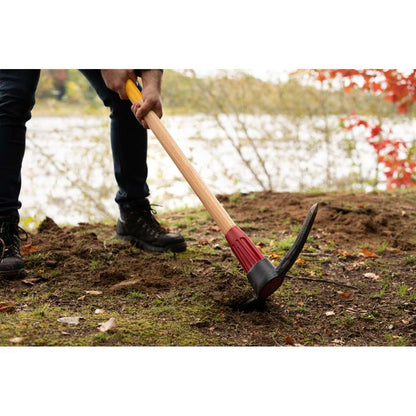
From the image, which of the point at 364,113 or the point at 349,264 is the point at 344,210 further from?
the point at 364,113

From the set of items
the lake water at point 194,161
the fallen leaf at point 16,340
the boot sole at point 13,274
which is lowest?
the lake water at point 194,161

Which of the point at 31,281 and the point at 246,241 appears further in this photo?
the point at 31,281

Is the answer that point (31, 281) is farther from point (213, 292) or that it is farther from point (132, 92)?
point (132, 92)

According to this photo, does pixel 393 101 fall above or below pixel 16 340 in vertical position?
above

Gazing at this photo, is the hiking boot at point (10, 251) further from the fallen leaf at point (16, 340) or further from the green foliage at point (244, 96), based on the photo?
the green foliage at point (244, 96)

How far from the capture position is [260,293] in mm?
2010

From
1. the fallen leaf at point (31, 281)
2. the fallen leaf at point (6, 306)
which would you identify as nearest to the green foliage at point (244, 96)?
the fallen leaf at point (31, 281)

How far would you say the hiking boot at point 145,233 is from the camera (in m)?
2.85

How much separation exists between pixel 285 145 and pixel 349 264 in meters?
3.12

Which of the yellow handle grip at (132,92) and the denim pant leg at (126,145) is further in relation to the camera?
the denim pant leg at (126,145)

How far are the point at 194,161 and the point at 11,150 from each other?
3.15 meters

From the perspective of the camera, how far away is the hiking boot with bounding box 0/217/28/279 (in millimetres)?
2336

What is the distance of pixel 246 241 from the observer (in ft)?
6.92

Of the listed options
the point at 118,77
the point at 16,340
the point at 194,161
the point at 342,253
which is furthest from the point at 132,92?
the point at 194,161
